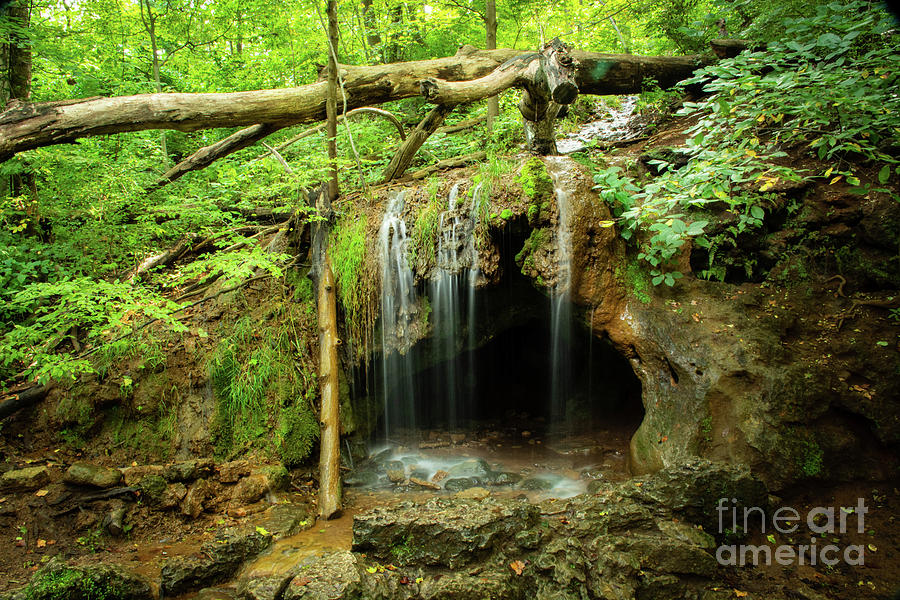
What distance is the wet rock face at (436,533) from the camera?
3441mm

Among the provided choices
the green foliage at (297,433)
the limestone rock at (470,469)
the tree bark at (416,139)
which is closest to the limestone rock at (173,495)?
the green foliage at (297,433)

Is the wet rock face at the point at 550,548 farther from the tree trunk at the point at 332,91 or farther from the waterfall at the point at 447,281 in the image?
the tree trunk at the point at 332,91

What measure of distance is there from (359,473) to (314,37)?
896 centimetres

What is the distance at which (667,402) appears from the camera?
456cm

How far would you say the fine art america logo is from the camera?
3420mm

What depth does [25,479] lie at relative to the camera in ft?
13.5

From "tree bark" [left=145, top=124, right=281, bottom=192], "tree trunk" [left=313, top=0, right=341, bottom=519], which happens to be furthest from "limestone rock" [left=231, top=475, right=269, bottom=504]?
"tree bark" [left=145, top=124, right=281, bottom=192]

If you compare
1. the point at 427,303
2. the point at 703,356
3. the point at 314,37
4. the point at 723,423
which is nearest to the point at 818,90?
the point at 703,356

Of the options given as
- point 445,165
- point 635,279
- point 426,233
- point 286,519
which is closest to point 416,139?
point 445,165

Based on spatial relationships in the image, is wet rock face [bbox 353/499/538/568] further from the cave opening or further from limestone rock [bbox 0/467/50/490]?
limestone rock [bbox 0/467/50/490]

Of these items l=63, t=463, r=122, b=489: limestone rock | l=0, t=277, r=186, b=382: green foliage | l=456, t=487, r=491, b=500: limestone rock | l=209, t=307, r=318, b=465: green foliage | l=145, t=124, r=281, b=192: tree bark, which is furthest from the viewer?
l=145, t=124, r=281, b=192: tree bark

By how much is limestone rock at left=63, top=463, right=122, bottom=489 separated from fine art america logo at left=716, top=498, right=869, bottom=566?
5584 mm

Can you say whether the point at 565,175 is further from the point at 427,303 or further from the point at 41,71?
the point at 41,71

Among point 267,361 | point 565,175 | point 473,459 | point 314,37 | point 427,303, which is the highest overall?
point 314,37
